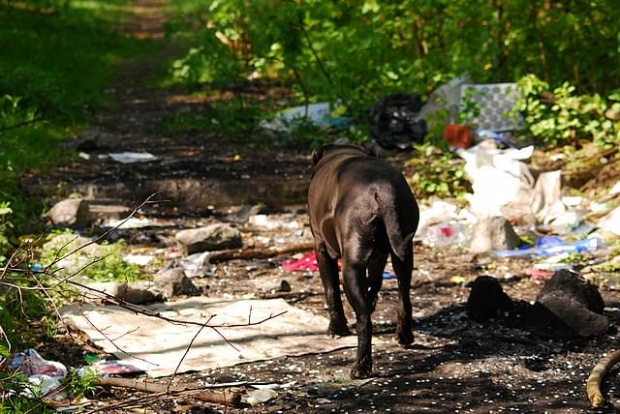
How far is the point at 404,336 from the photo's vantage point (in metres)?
5.92

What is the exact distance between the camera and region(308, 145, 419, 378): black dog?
5.37 metres

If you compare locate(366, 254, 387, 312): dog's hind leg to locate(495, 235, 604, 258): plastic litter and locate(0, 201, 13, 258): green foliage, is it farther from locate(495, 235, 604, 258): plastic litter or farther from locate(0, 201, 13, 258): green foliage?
locate(495, 235, 604, 258): plastic litter

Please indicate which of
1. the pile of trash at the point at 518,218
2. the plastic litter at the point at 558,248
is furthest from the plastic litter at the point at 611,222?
the plastic litter at the point at 558,248

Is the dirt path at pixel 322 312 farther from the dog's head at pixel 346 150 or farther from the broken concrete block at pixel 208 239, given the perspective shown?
the dog's head at pixel 346 150

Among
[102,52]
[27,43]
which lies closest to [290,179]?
[27,43]

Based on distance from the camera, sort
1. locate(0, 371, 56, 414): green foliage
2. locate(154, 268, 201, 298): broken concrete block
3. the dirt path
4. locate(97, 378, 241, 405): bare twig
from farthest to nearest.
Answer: locate(154, 268, 201, 298): broken concrete block → the dirt path → locate(97, 378, 241, 405): bare twig → locate(0, 371, 56, 414): green foliage

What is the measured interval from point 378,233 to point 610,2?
663 centimetres

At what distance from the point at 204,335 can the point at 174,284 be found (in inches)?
40.9

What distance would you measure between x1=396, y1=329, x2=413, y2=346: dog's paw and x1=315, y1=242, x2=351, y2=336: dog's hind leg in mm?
468

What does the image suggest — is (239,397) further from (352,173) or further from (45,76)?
(45,76)

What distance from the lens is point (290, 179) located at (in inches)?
419

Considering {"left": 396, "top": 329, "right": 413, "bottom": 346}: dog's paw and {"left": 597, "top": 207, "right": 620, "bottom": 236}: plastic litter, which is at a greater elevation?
{"left": 597, "top": 207, "right": 620, "bottom": 236}: plastic litter

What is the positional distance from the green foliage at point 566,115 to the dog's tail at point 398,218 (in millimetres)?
5133

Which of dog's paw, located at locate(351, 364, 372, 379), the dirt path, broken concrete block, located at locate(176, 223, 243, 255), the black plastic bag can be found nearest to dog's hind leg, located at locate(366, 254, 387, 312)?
the dirt path
